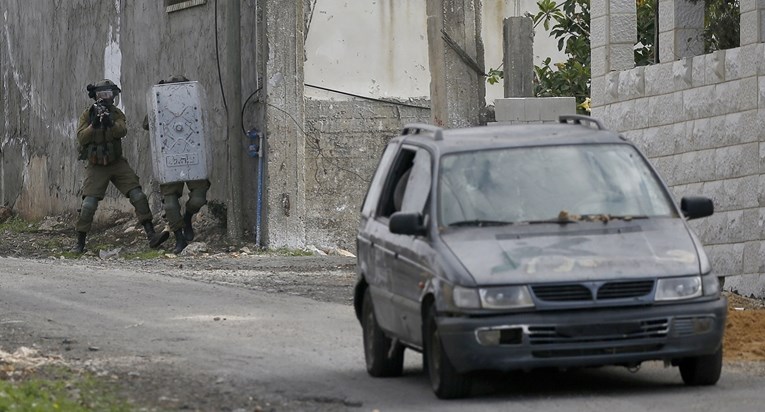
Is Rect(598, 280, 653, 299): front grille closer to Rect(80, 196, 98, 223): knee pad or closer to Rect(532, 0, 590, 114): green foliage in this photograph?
Rect(532, 0, 590, 114): green foliage

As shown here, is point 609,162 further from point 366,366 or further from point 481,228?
point 366,366

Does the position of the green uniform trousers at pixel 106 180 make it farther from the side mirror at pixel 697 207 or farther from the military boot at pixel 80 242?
the side mirror at pixel 697 207

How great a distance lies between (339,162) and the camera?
22.9 m

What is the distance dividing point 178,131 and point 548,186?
521 inches

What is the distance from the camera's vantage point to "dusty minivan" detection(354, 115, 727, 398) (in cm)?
838

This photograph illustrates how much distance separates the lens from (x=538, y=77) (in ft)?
→ 72.7

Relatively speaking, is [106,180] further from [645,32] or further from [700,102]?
[700,102]

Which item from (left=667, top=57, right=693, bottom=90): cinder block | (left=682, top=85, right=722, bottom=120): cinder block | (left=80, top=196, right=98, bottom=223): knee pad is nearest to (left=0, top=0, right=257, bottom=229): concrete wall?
(left=80, top=196, right=98, bottom=223): knee pad

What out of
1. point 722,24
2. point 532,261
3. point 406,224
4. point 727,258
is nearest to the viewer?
point 532,261

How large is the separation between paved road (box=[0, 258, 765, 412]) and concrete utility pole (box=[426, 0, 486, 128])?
4565 mm

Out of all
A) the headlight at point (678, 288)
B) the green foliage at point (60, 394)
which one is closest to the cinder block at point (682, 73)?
the headlight at point (678, 288)

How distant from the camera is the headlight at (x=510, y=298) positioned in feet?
27.4

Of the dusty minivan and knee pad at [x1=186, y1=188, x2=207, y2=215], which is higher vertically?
the dusty minivan

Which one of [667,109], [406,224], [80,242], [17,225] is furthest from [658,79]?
[17,225]
